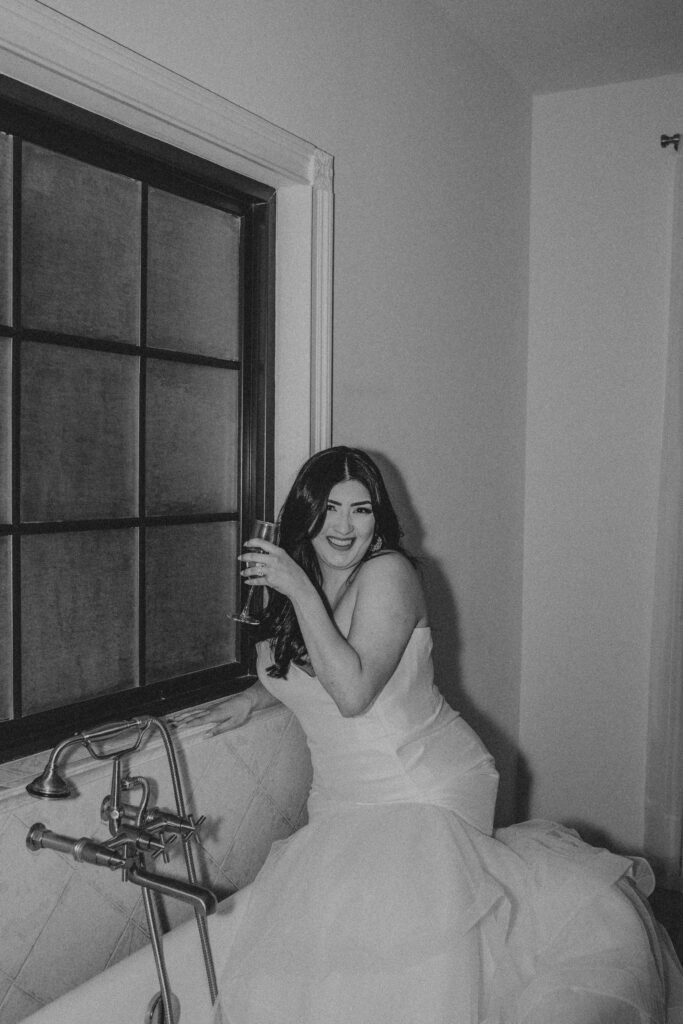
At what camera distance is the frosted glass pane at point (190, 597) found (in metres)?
2.15

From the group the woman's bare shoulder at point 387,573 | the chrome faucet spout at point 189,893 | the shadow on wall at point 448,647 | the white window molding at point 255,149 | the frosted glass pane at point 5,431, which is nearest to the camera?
the chrome faucet spout at point 189,893

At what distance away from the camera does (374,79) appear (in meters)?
2.67

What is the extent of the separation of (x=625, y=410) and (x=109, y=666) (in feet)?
7.90

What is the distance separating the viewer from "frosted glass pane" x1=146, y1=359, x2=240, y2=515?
214 centimetres

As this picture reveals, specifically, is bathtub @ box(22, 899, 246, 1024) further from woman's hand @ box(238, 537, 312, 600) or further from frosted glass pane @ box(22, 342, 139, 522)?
frosted glass pane @ box(22, 342, 139, 522)

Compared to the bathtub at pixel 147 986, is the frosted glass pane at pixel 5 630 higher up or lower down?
higher up

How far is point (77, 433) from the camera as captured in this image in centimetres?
193

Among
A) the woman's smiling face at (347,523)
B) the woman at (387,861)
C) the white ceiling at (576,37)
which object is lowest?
the woman at (387,861)

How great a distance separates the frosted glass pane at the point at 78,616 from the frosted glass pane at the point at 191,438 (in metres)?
0.17

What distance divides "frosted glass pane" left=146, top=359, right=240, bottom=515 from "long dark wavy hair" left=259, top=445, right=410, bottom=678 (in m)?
0.25

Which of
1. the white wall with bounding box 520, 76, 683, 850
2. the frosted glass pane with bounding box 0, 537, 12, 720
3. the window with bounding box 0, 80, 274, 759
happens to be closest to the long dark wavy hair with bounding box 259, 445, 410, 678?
the window with bounding box 0, 80, 274, 759

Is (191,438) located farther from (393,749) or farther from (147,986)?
(147,986)

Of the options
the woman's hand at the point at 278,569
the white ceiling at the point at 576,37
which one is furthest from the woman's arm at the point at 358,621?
the white ceiling at the point at 576,37

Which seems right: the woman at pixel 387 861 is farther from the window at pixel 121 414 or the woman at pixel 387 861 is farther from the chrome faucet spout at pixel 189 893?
the chrome faucet spout at pixel 189 893
